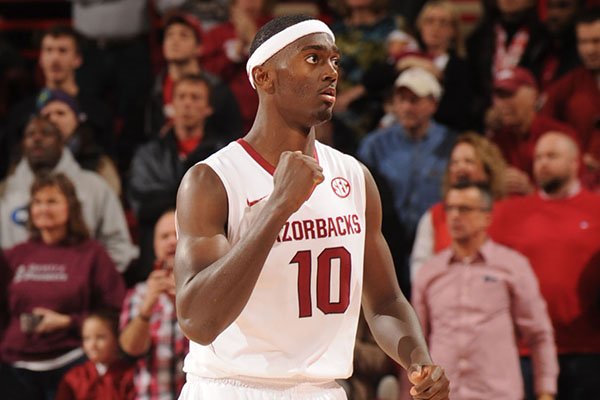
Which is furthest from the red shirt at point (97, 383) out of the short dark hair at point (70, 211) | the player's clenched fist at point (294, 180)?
the player's clenched fist at point (294, 180)

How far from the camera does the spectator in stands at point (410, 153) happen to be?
8178 mm

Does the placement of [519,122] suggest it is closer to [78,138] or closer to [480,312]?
[480,312]

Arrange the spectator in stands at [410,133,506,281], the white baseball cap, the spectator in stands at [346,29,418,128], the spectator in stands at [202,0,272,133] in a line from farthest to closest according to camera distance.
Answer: the spectator in stands at [202,0,272,133] → the spectator in stands at [346,29,418,128] → the white baseball cap → the spectator in stands at [410,133,506,281]

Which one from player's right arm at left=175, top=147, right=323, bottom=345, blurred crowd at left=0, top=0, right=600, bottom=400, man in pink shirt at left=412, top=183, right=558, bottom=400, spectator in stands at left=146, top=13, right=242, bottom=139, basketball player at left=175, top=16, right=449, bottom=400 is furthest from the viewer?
spectator in stands at left=146, top=13, right=242, bottom=139

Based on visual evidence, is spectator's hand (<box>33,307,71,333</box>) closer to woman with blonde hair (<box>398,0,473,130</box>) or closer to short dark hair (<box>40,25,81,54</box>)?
short dark hair (<box>40,25,81,54</box>)

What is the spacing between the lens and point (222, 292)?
3.53 metres

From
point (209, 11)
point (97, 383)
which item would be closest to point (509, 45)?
point (209, 11)

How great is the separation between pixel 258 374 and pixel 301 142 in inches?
30.2

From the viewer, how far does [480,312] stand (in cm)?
682

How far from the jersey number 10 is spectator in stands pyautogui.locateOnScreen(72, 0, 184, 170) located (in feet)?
18.6

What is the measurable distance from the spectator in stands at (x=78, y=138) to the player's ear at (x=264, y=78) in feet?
16.3

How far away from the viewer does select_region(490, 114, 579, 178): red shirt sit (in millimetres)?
8336

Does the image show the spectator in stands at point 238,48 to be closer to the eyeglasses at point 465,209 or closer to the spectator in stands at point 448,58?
the spectator in stands at point 448,58

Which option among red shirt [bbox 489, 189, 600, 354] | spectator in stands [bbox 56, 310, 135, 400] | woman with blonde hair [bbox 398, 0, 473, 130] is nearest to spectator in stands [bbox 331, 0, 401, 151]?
woman with blonde hair [bbox 398, 0, 473, 130]
